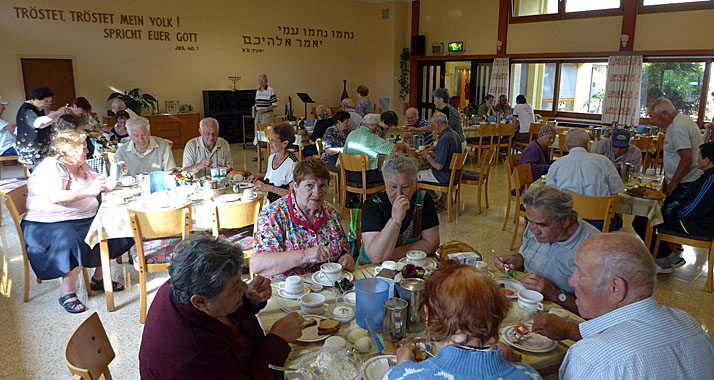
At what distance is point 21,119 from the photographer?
21.4ft

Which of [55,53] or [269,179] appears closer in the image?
[269,179]

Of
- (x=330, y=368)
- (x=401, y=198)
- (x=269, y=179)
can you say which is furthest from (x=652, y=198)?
(x=330, y=368)

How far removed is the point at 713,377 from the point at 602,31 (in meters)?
11.0

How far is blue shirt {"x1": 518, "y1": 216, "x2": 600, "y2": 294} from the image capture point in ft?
8.18

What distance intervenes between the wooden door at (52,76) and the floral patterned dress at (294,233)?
9.59 metres

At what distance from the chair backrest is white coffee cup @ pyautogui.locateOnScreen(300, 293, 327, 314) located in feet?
5.69

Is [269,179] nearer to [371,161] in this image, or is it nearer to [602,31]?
[371,161]

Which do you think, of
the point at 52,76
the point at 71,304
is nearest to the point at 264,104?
A: the point at 52,76

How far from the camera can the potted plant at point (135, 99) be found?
34.2 feet

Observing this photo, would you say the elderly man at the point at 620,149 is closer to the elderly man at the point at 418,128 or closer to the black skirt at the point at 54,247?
the elderly man at the point at 418,128

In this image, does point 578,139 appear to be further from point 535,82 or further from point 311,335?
point 535,82

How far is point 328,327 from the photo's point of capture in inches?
75.6

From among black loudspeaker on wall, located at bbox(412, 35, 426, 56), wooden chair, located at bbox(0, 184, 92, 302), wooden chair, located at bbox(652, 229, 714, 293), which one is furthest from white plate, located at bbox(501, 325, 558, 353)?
black loudspeaker on wall, located at bbox(412, 35, 426, 56)

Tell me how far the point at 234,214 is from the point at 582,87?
10.4 meters
